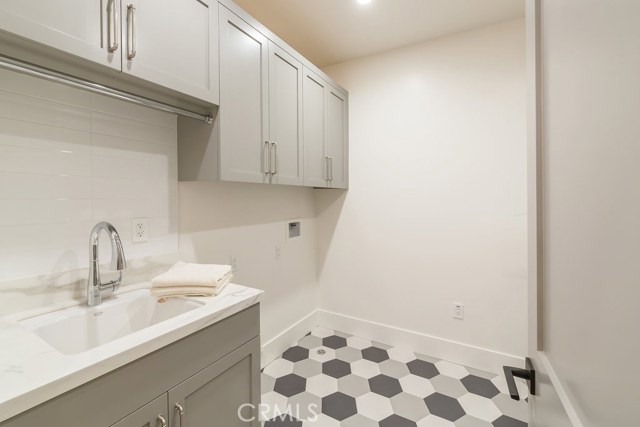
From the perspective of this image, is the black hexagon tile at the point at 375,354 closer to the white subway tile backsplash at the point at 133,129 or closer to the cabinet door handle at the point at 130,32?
the white subway tile backsplash at the point at 133,129

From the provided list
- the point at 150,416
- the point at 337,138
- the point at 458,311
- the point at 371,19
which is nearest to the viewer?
the point at 150,416

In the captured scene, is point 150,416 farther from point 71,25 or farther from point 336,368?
point 336,368

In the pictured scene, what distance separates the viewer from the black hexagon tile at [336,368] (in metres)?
2.04

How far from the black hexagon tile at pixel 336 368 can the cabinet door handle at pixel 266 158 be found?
1.47 meters

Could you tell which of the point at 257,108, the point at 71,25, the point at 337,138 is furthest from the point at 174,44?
the point at 337,138

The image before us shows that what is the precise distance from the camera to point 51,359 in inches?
28.6

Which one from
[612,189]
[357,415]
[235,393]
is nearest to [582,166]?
[612,189]

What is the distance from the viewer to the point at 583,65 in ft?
1.49

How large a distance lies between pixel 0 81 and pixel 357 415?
2172mm

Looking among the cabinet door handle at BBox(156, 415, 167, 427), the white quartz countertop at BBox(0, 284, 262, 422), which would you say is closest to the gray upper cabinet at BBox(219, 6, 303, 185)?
the white quartz countertop at BBox(0, 284, 262, 422)

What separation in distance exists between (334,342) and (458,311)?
3.46ft

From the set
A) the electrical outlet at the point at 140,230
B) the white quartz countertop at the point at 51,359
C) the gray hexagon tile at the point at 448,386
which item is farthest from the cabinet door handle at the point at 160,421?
the gray hexagon tile at the point at 448,386

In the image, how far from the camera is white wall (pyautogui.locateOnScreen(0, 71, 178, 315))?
1.01 metres

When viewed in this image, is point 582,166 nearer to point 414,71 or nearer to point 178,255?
point 178,255
